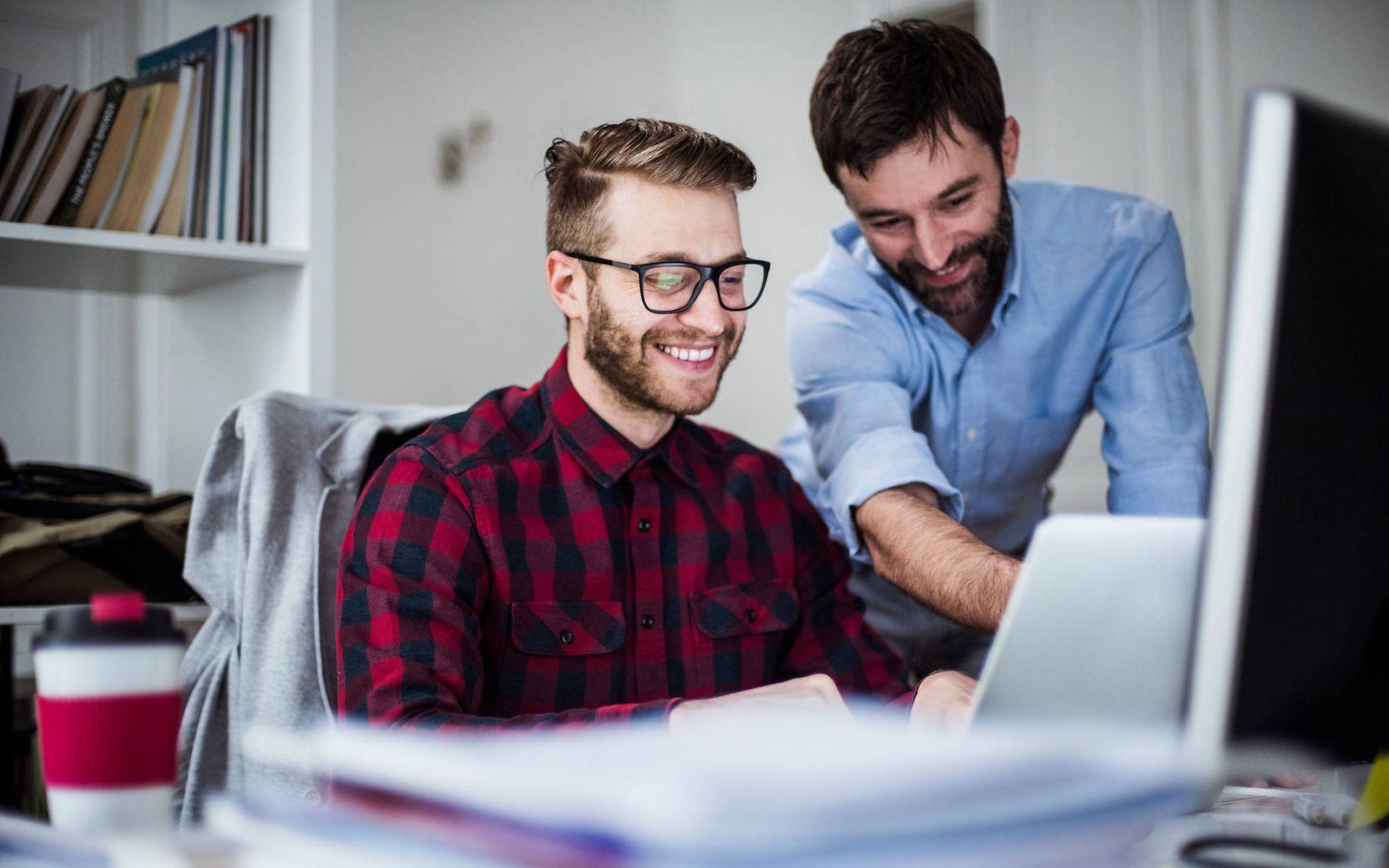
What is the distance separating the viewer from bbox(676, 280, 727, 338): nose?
1465 mm

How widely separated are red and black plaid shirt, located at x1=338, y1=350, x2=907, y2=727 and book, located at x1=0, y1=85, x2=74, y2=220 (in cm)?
79

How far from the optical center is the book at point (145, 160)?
1820mm

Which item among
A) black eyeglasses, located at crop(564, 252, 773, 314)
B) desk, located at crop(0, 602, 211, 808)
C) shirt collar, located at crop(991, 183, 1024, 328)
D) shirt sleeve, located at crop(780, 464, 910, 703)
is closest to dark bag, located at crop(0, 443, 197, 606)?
desk, located at crop(0, 602, 211, 808)

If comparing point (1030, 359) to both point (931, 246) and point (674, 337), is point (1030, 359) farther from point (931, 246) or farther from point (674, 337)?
point (674, 337)

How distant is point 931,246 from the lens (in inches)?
69.4

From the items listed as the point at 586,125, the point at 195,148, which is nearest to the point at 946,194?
the point at 195,148

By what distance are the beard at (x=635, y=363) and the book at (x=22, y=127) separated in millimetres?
887

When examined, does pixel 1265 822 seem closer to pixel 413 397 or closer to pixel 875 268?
pixel 875 268

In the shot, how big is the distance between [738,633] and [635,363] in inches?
13.8

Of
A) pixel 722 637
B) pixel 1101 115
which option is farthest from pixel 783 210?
pixel 722 637

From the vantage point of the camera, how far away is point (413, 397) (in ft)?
10.4

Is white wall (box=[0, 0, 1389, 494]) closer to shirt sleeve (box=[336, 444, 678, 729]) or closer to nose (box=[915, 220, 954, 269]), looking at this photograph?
nose (box=[915, 220, 954, 269])

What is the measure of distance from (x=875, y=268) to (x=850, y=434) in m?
0.33

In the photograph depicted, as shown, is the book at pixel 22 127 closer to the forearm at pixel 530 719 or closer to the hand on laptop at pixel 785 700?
the forearm at pixel 530 719
